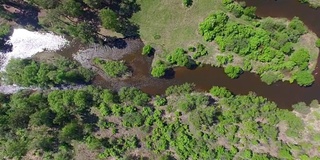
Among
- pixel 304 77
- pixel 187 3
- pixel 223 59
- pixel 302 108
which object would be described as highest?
pixel 304 77

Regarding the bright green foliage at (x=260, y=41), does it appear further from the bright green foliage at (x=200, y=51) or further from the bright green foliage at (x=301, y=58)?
the bright green foliage at (x=200, y=51)

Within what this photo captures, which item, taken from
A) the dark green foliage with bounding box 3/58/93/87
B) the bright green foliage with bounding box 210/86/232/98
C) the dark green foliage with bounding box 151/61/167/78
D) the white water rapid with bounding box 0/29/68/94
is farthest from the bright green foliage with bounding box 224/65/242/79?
the white water rapid with bounding box 0/29/68/94

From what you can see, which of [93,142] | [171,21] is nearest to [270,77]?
[171,21]

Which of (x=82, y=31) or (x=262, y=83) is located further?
(x=262, y=83)

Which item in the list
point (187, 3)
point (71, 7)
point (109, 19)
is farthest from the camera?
point (187, 3)

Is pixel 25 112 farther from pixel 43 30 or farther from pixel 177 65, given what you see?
pixel 177 65

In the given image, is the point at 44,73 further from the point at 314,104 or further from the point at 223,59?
the point at 314,104
